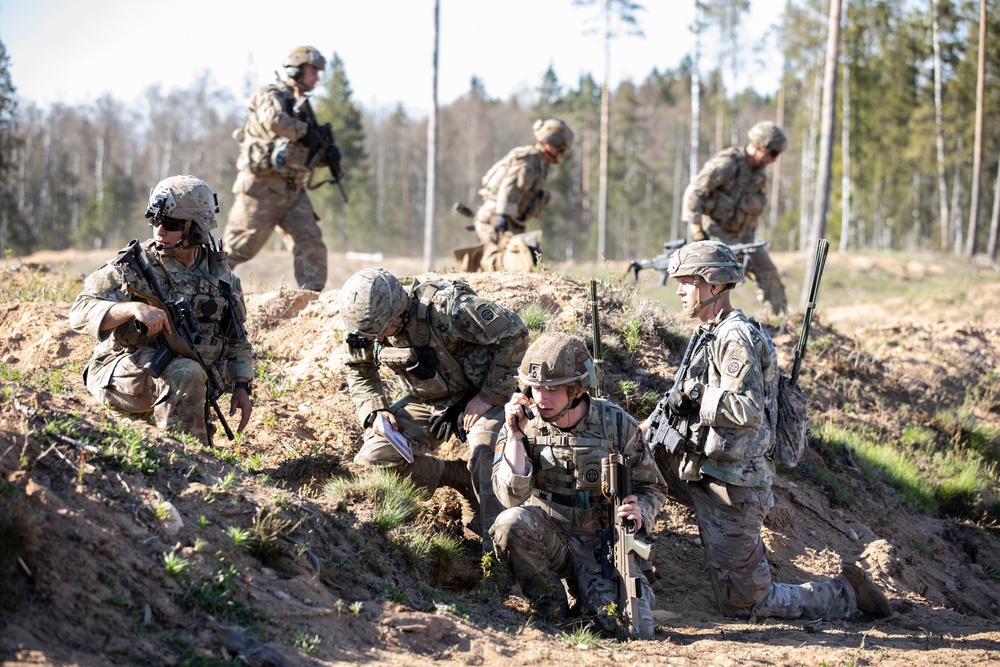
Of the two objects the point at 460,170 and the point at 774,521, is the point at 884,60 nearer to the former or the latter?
the point at 460,170

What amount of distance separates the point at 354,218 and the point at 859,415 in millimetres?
37240

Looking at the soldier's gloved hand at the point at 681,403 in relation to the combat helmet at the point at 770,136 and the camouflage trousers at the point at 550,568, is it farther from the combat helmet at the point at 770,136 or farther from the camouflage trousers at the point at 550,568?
the combat helmet at the point at 770,136

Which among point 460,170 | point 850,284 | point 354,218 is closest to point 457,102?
point 460,170

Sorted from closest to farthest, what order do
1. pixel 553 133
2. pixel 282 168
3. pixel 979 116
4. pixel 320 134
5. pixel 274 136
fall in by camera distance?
pixel 282 168 → pixel 274 136 → pixel 320 134 → pixel 553 133 → pixel 979 116

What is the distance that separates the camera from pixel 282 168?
8789mm

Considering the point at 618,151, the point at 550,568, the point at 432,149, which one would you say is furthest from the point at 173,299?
the point at 618,151

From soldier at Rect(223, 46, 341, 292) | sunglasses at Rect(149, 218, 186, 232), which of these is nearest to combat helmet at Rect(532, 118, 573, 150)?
soldier at Rect(223, 46, 341, 292)

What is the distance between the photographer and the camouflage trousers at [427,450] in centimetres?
548

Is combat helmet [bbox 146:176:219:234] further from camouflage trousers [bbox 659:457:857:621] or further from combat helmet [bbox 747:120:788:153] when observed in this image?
combat helmet [bbox 747:120:788:153]

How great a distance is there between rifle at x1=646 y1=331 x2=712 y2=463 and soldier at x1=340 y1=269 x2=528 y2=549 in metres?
0.93

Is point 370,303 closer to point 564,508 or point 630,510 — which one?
point 564,508

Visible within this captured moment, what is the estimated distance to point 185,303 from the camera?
17.9 feet

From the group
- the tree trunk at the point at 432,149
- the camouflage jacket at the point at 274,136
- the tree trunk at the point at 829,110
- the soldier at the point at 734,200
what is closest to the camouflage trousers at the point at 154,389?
the camouflage jacket at the point at 274,136

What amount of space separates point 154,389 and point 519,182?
551 cm
